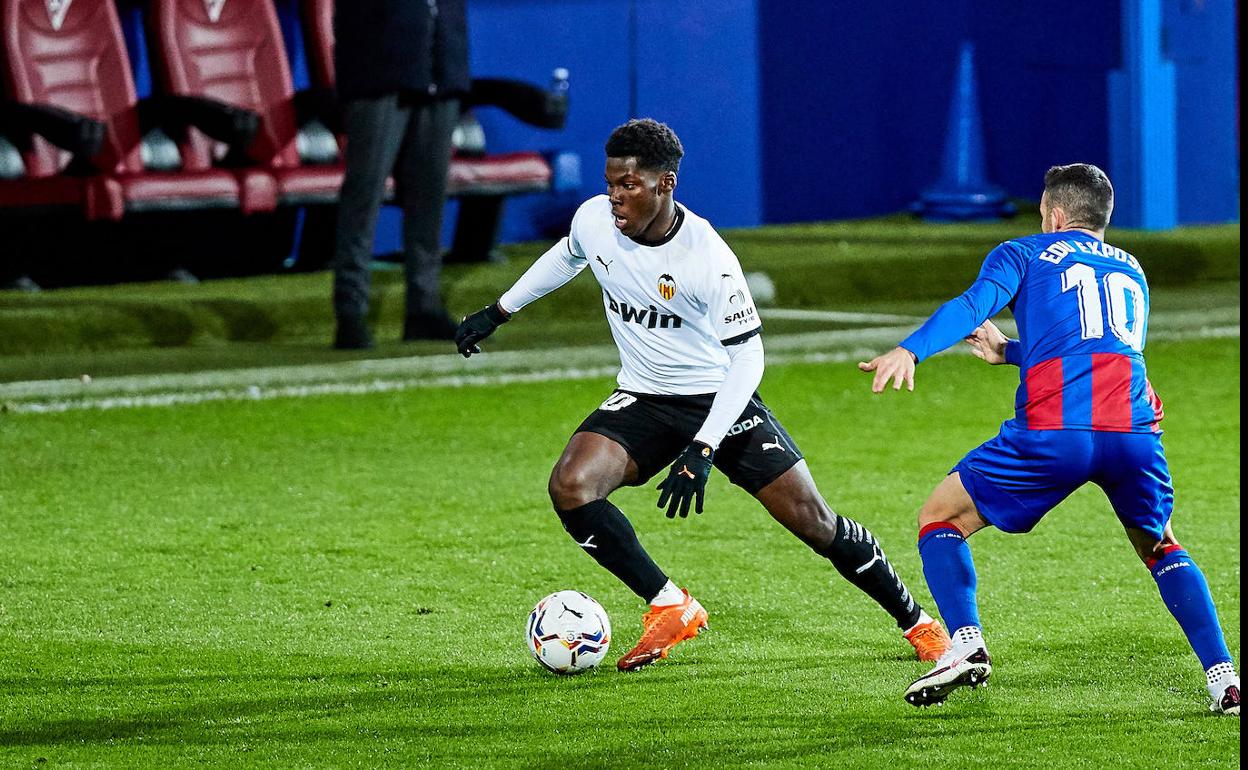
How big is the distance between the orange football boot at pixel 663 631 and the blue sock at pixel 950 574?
0.60 meters

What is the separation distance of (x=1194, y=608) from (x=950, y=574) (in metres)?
0.50

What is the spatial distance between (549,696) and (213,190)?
245 inches

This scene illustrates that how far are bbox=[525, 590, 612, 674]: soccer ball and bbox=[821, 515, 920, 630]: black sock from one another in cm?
56

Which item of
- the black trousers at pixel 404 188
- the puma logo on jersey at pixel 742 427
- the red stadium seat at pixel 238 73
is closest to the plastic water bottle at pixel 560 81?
the red stadium seat at pixel 238 73

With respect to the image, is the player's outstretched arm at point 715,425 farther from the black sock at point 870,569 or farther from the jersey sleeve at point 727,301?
the black sock at point 870,569

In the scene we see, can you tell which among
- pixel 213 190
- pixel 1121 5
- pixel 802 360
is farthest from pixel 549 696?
pixel 1121 5

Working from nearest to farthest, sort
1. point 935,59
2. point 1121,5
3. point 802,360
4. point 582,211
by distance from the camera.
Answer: point 582,211
point 802,360
point 1121,5
point 935,59

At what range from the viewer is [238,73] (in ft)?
37.4

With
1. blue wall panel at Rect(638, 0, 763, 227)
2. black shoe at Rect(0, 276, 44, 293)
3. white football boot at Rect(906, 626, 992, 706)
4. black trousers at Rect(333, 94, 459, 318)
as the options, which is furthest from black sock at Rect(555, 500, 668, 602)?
blue wall panel at Rect(638, 0, 763, 227)

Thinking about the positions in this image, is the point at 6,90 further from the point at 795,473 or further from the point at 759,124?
the point at 795,473

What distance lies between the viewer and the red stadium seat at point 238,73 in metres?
10.9

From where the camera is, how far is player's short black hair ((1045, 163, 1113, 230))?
465 cm

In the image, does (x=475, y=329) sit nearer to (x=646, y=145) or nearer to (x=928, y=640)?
(x=646, y=145)

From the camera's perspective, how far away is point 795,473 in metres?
5.00
